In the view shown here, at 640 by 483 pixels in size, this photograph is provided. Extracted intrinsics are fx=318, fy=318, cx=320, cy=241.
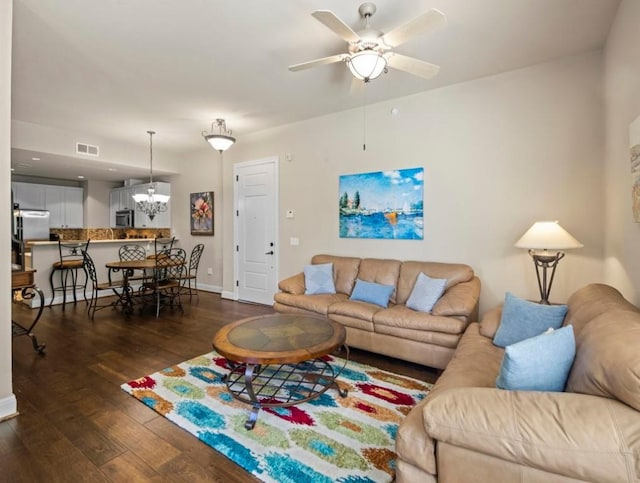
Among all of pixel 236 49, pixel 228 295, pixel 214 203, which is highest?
pixel 236 49

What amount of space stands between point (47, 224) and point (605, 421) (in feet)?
31.8

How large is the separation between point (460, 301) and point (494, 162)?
1.61m

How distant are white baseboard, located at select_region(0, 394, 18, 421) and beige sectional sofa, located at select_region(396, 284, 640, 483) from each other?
265cm

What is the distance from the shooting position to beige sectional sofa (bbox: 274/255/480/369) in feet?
9.55

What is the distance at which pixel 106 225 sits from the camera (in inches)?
320

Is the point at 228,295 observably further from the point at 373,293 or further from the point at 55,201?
the point at 55,201

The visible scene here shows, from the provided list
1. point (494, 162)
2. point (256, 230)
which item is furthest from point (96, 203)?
point (494, 162)

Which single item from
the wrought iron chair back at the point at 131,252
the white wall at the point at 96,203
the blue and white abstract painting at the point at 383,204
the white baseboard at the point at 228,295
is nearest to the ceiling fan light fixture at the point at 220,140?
the blue and white abstract painting at the point at 383,204

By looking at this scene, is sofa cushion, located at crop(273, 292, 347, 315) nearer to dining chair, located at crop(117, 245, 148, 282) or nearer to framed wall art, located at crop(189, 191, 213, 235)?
framed wall art, located at crop(189, 191, 213, 235)

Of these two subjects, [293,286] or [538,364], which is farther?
[293,286]

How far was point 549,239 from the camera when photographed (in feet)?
9.09

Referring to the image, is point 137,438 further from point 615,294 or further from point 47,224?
point 47,224

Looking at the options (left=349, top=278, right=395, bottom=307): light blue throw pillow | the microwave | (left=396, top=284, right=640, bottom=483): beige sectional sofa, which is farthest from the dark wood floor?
the microwave

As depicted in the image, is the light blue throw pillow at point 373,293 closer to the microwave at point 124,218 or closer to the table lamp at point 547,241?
the table lamp at point 547,241
